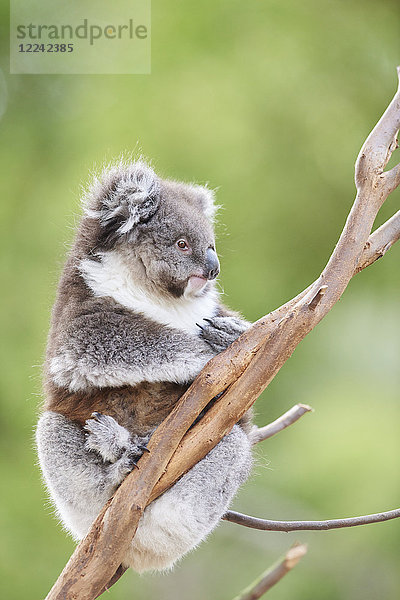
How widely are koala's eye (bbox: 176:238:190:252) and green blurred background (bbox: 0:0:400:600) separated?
326 centimetres

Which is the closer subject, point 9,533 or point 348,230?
point 348,230

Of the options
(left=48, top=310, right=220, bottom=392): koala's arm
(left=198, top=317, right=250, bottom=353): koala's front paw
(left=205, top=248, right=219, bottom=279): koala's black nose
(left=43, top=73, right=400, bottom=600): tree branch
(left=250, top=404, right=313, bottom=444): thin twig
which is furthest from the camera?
(left=250, top=404, right=313, bottom=444): thin twig

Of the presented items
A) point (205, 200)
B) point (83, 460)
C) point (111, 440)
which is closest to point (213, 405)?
point (111, 440)

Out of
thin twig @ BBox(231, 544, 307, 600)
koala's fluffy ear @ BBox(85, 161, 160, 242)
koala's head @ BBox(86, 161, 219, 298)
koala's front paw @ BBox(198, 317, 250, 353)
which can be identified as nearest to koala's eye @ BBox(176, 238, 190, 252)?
koala's head @ BBox(86, 161, 219, 298)

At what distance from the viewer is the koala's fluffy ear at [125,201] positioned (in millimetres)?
2988

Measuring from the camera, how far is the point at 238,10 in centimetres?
700

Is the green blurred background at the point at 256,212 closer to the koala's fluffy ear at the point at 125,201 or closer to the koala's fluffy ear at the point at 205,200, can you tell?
the koala's fluffy ear at the point at 205,200

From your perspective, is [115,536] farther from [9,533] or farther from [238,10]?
[238,10]

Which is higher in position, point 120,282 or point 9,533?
point 120,282

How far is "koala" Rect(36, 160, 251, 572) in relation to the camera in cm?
270

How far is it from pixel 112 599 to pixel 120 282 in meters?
4.72

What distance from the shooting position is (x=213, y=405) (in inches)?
106

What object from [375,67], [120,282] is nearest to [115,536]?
[120,282]

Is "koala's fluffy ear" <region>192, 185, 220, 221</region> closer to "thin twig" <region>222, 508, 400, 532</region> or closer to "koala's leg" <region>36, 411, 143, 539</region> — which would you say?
"koala's leg" <region>36, 411, 143, 539</region>
